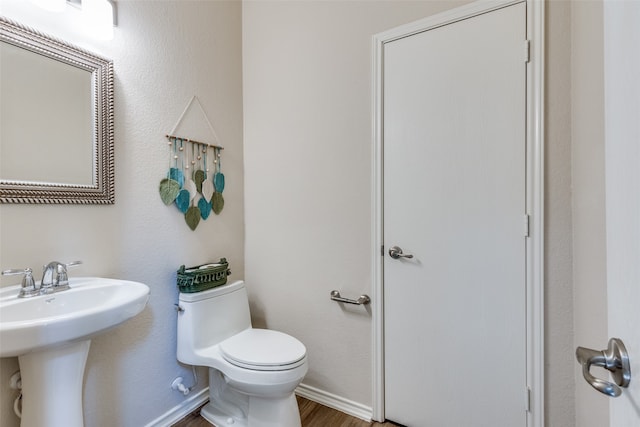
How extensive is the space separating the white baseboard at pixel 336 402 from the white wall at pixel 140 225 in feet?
2.01

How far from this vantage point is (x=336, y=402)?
5.77ft

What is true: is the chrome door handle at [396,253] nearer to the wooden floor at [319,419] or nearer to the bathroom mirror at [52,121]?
the wooden floor at [319,419]

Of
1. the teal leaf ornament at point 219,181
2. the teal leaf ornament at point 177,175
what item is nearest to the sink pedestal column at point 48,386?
the teal leaf ornament at point 177,175

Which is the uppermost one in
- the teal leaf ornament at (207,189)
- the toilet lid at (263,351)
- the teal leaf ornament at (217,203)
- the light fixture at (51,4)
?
the light fixture at (51,4)

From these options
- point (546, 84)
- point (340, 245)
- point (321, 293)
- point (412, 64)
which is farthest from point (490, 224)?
point (321, 293)

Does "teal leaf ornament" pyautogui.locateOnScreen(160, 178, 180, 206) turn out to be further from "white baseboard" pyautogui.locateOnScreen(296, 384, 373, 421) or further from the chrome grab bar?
"white baseboard" pyautogui.locateOnScreen(296, 384, 373, 421)

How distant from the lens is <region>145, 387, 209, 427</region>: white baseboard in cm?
157

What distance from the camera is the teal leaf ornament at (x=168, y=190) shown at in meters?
1.57

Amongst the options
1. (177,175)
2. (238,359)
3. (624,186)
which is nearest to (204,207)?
(177,175)

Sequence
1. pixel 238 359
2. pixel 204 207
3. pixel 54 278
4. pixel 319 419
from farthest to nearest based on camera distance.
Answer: pixel 204 207 → pixel 319 419 → pixel 238 359 → pixel 54 278

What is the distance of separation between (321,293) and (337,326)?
0.20 m

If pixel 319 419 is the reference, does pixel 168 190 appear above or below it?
above

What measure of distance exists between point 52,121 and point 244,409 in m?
1.59

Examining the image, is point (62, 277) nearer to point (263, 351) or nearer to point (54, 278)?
point (54, 278)
